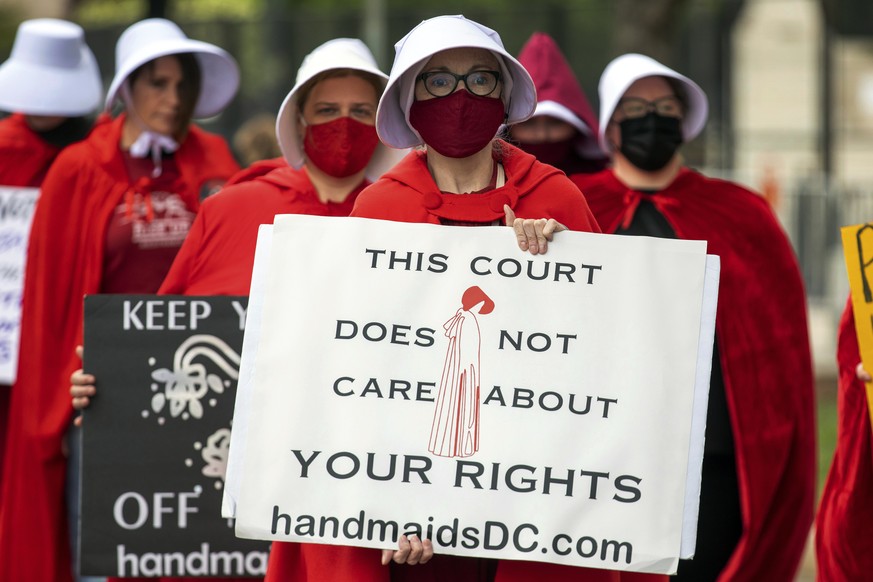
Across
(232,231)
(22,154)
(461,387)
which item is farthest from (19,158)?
(461,387)

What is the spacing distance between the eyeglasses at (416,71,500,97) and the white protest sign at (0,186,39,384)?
3.01 m

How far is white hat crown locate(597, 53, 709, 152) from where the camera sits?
567 centimetres

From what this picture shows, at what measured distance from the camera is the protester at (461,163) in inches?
154

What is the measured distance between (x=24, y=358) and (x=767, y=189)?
9.81 m

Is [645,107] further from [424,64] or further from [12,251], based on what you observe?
[12,251]

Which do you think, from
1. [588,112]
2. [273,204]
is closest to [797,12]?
[588,112]

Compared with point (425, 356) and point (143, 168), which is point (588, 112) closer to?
point (143, 168)

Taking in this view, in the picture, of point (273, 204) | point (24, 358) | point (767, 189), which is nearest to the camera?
point (273, 204)

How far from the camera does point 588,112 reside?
638cm

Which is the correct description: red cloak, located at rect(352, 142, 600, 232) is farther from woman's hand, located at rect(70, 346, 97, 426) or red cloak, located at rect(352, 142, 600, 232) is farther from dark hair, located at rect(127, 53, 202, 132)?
dark hair, located at rect(127, 53, 202, 132)

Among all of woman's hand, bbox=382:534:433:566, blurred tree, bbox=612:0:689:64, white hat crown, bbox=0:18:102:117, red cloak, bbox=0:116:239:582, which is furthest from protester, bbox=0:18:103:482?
blurred tree, bbox=612:0:689:64

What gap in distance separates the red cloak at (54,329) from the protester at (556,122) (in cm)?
129

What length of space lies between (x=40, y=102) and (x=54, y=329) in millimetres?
1221

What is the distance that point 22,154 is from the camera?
664cm
